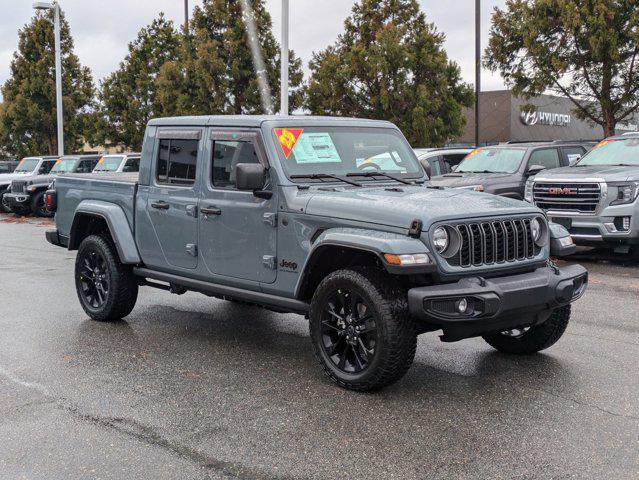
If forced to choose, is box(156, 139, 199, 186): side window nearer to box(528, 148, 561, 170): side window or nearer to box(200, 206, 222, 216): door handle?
box(200, 206, 222, 216): door handle

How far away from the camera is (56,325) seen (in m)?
7.40

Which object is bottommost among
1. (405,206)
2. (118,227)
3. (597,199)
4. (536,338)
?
(536,338)

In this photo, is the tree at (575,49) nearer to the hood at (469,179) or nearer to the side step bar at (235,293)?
the hood at (469,179)

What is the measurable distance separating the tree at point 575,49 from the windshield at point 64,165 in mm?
12213

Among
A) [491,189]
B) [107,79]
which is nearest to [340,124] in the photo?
[491,189]

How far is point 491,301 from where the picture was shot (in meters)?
4.78

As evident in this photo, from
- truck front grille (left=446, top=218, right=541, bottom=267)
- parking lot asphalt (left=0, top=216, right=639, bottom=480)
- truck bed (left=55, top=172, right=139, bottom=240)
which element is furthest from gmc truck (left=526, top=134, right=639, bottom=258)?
truck bed (left=55, top=172, right=139, bottom=240)

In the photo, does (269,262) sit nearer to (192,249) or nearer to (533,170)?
(192,249)

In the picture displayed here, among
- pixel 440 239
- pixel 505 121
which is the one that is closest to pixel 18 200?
pixel 440 239

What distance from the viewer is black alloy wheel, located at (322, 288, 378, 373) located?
5098mm

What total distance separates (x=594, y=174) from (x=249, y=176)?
757 cm

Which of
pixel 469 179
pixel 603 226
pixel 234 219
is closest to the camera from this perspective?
pixel 234 219

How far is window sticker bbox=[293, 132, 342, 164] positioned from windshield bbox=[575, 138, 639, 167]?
757 cm

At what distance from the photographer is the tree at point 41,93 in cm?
3666
